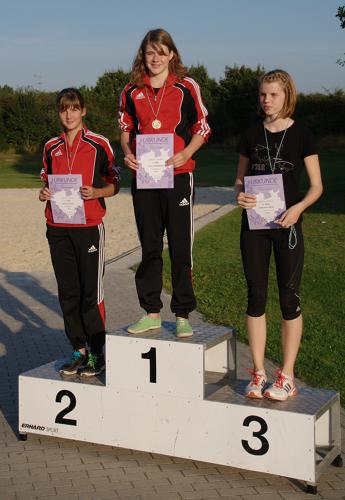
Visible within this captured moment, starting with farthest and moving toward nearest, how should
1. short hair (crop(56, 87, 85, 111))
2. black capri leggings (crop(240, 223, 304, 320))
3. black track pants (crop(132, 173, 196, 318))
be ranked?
short hair (crop(56, 87, 85, 111)) → black track pants (crop(132, 173, 196, 318)) → black capri leggings (crop(240, 223, 304, 320))

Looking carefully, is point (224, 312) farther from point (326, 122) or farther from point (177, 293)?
point (326, 122)

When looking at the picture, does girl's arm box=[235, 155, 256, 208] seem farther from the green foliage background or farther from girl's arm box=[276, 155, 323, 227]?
the green foliage background

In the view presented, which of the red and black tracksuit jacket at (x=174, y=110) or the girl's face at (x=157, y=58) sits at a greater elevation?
the girl's face at (x=157, y=58)

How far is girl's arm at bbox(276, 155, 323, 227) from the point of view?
5348 mm

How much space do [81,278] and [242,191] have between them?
1.46 metres

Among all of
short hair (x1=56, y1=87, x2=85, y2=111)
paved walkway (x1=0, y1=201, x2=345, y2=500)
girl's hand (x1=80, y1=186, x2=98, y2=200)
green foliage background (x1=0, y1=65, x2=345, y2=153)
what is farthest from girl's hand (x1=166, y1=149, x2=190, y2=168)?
green foliage background (x1=0, y1=65, x2=345, y2=153)

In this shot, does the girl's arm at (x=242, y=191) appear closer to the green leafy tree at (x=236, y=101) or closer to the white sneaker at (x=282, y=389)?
the white sneaker at (x=282, y=389)

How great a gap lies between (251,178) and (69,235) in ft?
5.02

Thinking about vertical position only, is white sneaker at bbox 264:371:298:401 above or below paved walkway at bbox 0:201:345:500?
above

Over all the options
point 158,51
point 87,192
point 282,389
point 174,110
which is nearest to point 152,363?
point 282,389

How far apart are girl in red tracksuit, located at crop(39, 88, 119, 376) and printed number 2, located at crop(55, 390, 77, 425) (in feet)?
1.01

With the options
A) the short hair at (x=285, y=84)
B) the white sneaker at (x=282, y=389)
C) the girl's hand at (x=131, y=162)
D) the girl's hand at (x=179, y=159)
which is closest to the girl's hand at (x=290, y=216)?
the short hair at (x=285, y=84)

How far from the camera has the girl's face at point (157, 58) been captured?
582 cm

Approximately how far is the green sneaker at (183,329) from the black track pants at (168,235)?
15 cm
